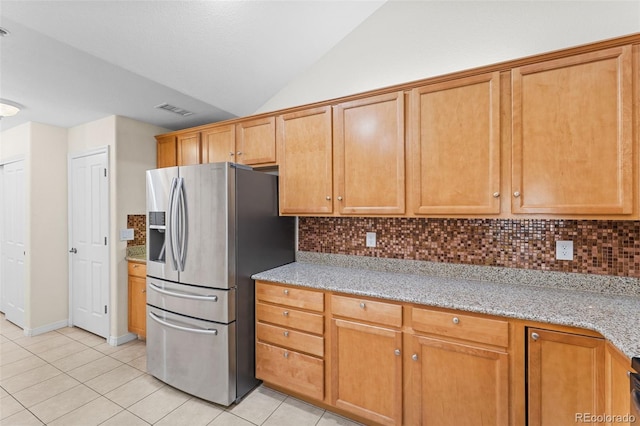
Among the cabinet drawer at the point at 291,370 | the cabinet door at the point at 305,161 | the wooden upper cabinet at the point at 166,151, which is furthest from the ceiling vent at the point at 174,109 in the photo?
the cabinet drawer at the point at 291,370

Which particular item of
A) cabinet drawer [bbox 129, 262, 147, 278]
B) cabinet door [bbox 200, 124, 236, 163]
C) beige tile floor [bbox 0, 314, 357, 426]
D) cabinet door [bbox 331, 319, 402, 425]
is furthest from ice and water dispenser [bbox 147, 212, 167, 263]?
cabinet door [bbox 331, 319, 402, 425]

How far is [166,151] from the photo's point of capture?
134 inches

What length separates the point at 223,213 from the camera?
6.91 feet

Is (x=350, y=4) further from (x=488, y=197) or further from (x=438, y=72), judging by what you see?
(x=488, y=197)

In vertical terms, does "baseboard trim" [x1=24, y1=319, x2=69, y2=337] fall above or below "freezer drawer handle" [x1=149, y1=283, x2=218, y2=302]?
below

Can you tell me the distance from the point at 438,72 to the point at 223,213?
1.96 metres

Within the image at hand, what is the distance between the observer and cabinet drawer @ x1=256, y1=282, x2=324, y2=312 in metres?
2.01

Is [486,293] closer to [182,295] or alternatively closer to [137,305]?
[182,295]

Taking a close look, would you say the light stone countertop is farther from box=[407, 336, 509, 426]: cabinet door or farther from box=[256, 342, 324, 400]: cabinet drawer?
box=[256, 342, 324, 400]: cabinet drawer

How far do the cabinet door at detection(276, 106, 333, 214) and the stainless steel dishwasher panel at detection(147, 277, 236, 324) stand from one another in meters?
0.86

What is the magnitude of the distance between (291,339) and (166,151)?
2644mm

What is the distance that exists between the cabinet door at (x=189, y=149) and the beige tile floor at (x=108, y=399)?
2.07 m

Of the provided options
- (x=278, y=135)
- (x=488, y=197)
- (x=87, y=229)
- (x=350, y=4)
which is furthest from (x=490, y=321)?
(x=87, y=229)

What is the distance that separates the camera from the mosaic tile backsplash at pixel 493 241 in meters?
1.73
